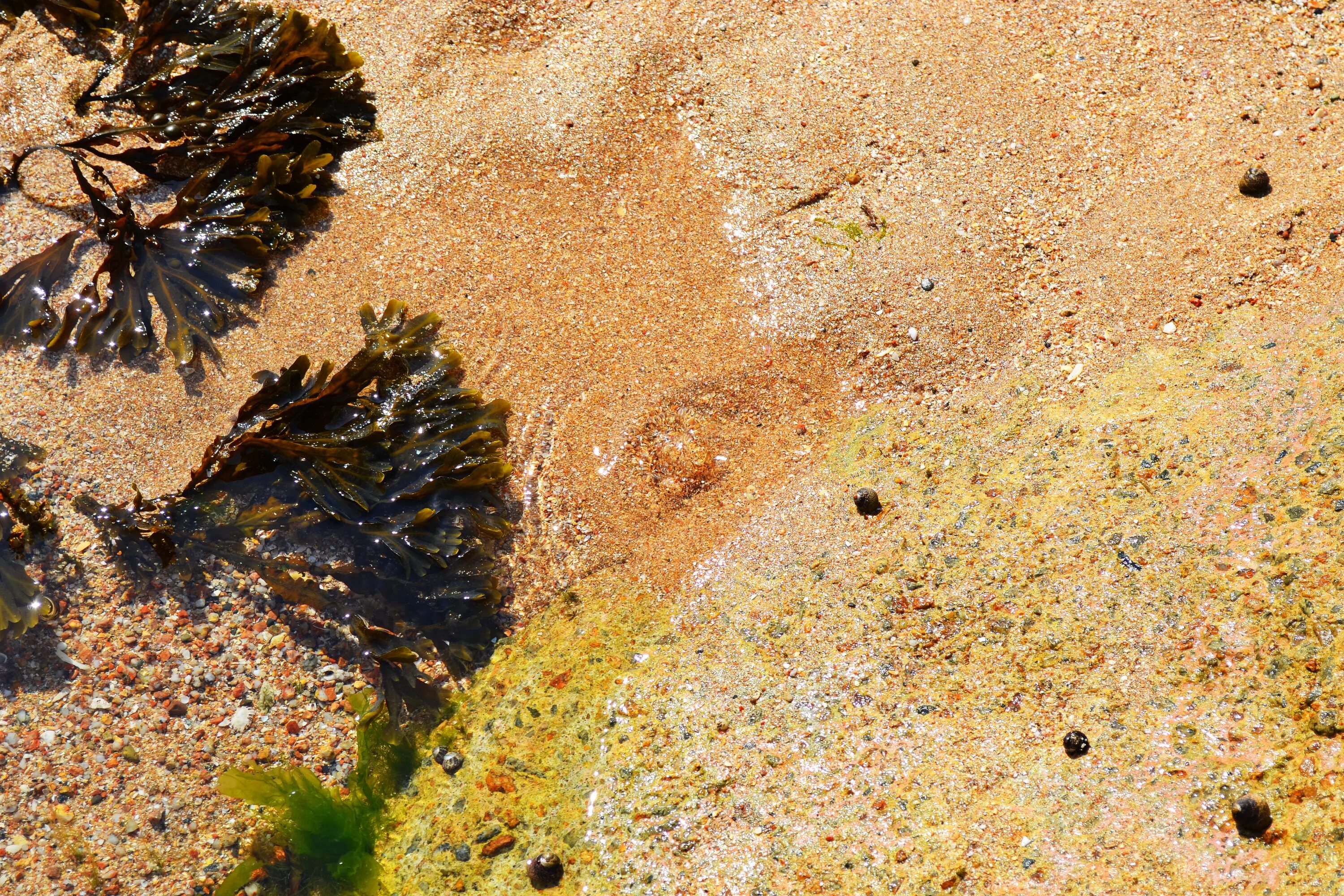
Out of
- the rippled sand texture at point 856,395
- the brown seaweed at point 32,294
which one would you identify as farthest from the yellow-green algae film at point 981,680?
the brown seaweed at point 32,294

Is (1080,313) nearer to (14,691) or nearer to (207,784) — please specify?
(207,784)

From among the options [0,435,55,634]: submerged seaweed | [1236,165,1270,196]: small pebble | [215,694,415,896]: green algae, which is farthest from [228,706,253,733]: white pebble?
[1236,165,1270,196]: small pebble

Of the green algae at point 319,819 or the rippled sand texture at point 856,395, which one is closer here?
the rippled sand texture at point 856,395

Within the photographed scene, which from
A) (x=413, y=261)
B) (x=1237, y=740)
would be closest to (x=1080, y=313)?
(x=1237, y=740)

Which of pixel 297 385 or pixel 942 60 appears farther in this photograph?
pixel 942 60

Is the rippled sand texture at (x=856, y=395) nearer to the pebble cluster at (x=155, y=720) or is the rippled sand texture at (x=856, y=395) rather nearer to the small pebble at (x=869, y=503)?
the small pebble at (x=869, y=503)

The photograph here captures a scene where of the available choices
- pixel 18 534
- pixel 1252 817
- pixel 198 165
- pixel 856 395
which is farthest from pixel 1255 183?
pixel 18 534

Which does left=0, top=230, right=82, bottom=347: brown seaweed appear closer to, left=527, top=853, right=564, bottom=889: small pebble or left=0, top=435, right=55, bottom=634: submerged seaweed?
left=0, top=435, right=55, bottom=634: submerged seaweed
